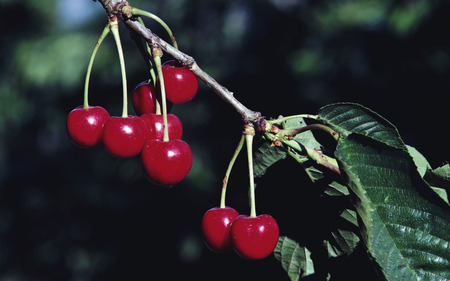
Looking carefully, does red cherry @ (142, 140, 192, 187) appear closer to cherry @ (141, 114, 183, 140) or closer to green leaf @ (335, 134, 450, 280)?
cherry @ (141, 114, 183, 140)

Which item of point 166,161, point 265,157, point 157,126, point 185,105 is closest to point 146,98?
point 157,126

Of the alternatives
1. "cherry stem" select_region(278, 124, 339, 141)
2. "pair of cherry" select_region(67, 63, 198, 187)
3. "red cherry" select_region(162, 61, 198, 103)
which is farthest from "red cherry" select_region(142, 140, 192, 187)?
"cherry stem" select_region(278, 124, 339, 141)

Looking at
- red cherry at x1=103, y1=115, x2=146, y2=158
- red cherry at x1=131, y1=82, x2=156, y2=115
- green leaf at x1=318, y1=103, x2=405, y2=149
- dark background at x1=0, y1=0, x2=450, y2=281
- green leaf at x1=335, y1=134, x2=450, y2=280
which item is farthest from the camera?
dark background at x1=0, y1=0, x2=450, y2=281

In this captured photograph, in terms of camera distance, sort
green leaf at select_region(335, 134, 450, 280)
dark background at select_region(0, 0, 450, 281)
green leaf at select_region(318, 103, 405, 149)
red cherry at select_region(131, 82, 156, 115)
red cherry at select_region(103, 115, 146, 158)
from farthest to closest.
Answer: dark background at select_region(0, 0, 450, 281) < red cherry at select_region(131, 82, 156, 115) < red cherry at select_region(103, 115, 146, 158) < green leaf at select_region(318, 103, 405, 149) < green leaf at select_region(335, 134, 450, 280)

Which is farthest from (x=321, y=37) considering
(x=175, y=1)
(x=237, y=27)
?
(x=175, y=1)

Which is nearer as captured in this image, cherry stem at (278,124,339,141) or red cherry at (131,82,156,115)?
cherry stem at (278,124,339,141)

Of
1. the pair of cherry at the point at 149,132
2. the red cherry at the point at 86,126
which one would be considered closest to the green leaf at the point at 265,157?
the pair of cherry at the point at 149,132
